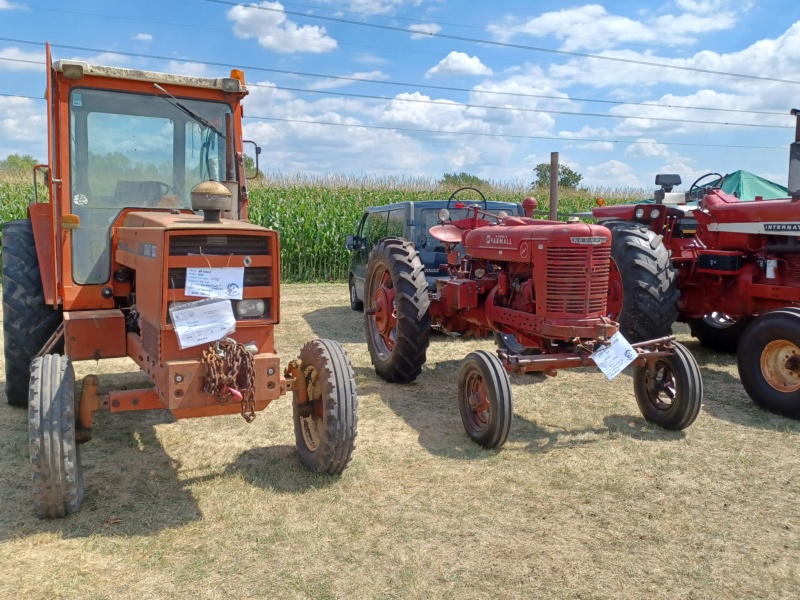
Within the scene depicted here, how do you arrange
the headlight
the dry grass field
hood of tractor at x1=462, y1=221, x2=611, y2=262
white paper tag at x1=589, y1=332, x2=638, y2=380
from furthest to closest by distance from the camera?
hood of tractor at x1=462, y1=221, x2=611, y2=262 < white paper tag at x1=589, y1=332, x2=638, y2=380 < the headlight < the dry grass field

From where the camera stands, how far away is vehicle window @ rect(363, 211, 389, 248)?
9234 mm

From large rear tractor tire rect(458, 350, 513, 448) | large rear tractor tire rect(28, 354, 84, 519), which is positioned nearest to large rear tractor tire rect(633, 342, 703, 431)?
large rear tractor tire rect(458, 350, 513, 448)

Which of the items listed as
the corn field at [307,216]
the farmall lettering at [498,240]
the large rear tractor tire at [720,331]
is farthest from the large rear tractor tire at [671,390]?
the corn field at [307,216]

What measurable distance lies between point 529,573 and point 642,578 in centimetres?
45

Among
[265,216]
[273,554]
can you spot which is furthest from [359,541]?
[265,216]

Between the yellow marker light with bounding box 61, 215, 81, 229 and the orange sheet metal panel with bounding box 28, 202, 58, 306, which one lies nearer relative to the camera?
the yellow marker light with bounding box 61, 215, 81, 229

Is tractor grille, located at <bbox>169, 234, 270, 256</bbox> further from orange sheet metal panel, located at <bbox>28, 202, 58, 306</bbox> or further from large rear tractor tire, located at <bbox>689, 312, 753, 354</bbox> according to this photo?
large rear tractor tire, located at <bbox>689, 312, 753, 354</bbox>

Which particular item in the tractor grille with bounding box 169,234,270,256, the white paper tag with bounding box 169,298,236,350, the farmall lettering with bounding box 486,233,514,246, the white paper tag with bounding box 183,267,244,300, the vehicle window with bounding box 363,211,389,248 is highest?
the vehicle window with bounding box 363,211,389,248

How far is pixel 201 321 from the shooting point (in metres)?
→ 3.30

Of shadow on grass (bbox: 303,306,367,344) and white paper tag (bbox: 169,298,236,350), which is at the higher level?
white paper tag (bbox: 169,298,236,350)

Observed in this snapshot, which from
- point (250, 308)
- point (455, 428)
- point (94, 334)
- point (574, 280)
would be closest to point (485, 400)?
point (455, 428)

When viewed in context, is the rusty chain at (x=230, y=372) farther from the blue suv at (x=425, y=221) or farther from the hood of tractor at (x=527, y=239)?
the blue suv at (x=425, y=221)

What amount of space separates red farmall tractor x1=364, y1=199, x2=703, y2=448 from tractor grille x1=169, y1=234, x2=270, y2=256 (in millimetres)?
1649

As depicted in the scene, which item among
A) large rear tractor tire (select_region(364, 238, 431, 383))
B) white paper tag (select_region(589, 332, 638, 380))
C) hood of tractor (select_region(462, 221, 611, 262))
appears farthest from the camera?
large rear tractor tire (select_region(364, 238, 431, 383))
